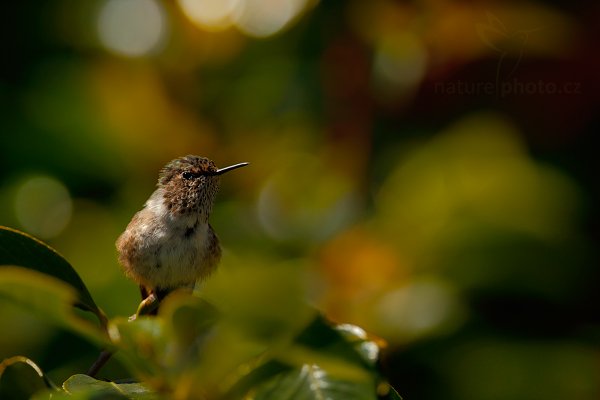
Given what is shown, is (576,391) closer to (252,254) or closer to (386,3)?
(252,254)

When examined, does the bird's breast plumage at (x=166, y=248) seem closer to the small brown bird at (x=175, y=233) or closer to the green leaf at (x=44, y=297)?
the small brown bird at (x=175, y=233)

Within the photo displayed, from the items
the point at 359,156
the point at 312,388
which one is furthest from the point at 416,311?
the point at 312,388

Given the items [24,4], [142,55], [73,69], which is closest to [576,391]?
[142,55]

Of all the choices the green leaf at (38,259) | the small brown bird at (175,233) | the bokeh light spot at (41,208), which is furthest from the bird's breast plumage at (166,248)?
the green leaf at (38,259)

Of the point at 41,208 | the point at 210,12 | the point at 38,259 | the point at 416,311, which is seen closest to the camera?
the point at 38,259

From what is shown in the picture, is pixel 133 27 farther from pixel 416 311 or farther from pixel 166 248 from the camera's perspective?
pixel 416 311
